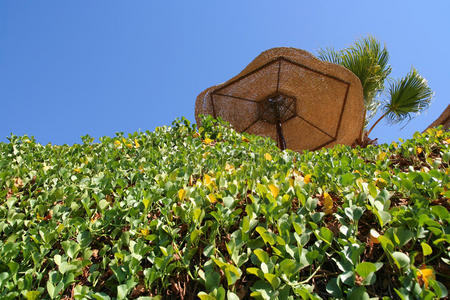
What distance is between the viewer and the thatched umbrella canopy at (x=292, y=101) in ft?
19.9

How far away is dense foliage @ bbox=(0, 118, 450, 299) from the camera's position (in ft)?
3.34

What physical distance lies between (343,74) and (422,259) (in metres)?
5.45

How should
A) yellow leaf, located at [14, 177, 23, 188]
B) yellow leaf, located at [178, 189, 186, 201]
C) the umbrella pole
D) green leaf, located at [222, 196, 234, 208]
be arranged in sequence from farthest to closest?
the umbrella pole, yellow leaf, located at [14, 177, 23, 188], yellow leaf, located at [178, 189, 186, 201], green leaf, located at [222, 196, 234, 208]

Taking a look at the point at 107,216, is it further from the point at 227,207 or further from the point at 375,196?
the point at 375,196

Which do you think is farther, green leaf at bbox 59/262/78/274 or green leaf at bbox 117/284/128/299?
green leaf at bbox 59/262/78/274

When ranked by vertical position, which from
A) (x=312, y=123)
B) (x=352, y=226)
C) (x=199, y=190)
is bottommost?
(x=352, y=226)

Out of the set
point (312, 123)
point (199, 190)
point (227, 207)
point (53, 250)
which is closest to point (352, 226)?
point (227, 207)

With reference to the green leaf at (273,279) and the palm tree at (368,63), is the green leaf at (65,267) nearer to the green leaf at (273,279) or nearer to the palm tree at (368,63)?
the green leaf at (273,279)

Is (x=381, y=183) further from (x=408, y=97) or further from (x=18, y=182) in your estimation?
(x=408, y=97)

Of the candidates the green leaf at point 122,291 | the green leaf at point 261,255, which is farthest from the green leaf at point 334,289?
the green leaf at point 122,291

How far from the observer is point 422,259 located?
110cm

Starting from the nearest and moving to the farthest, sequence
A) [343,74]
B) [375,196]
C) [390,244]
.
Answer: [390,244] < [375,196] < [343,74]

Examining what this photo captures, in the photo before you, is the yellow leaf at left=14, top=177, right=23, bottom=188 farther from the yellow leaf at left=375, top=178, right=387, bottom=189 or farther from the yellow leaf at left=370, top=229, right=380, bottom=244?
the yellow leaf at left=375, top=178, right=387, bottom=189

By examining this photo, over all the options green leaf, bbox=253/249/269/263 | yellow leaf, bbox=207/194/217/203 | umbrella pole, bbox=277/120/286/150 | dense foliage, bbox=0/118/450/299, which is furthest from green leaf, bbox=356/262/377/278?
umbrella pole, bbox=277/120/286/150
